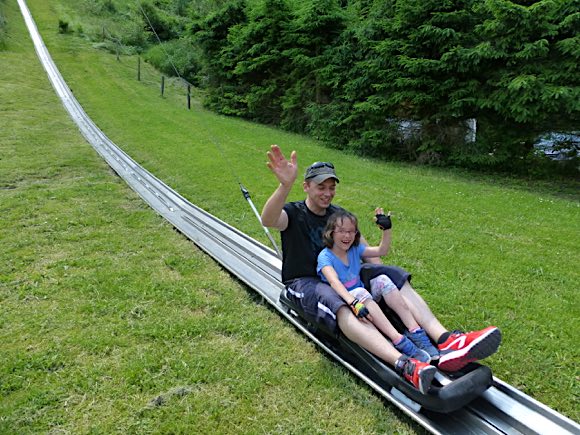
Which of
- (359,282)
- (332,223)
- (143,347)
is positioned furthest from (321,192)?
(143,347)

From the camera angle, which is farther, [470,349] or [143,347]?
[143,347]

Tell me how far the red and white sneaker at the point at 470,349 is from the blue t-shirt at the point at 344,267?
717 millimetres

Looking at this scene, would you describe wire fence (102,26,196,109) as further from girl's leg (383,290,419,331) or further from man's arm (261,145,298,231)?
girl's leg (383,290,419,331)

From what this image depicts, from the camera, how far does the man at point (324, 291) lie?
84.6 inches

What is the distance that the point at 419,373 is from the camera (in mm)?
2053

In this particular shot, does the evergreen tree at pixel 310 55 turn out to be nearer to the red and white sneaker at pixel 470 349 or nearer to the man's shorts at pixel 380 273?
the man's shorts at pixel 380 273

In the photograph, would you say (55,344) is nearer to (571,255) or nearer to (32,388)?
(32,388)

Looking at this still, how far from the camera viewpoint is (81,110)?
1298cm

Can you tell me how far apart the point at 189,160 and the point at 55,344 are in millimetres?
6167

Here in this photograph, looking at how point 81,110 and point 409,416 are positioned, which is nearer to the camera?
point 409,416

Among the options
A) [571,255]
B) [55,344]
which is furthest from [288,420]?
[571,255]

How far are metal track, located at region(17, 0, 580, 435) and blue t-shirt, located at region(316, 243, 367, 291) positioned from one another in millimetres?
458

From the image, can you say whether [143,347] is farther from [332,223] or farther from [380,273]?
[380,273]

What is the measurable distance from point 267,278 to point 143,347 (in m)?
1.30
